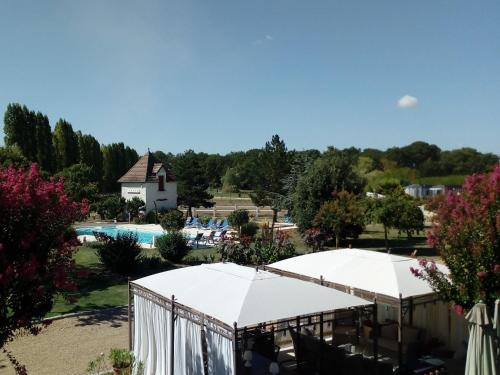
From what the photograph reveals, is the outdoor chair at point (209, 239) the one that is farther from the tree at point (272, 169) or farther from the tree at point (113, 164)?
the tree at point (113, 164)

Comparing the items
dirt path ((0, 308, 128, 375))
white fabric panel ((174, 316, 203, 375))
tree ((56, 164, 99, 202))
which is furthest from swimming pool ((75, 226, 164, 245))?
white fabric panel ((174, 316, 203, 375))

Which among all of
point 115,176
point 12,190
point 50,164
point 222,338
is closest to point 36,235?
point 12,190

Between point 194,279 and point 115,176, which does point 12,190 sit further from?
point 115,176

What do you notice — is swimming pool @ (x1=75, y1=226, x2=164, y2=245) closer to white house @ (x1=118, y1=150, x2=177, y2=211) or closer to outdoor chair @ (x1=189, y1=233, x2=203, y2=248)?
outdoor chair @ (x1=189, y1=233, x2=203, y2=248)

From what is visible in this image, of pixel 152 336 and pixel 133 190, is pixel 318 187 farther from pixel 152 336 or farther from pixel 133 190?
pixel 133 190

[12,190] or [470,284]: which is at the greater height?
[12,190]

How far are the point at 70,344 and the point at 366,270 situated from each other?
21.9 feet

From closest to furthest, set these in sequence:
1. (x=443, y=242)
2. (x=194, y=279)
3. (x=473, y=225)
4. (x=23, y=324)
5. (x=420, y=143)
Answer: (x=23, y=324)
(x=473, y=225)
(x=443, y=242)
(x=194, y=279)
(x=420, y=143)

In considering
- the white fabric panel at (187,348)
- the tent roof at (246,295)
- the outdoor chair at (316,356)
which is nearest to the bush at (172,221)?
the tent roof at (246,295)

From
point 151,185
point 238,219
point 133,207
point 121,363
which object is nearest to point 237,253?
point 121,363

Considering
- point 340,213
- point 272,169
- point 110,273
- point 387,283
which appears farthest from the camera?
point 272,169

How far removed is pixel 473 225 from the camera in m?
6.91

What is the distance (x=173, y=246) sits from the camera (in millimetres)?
19219

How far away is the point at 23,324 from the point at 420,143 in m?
130
